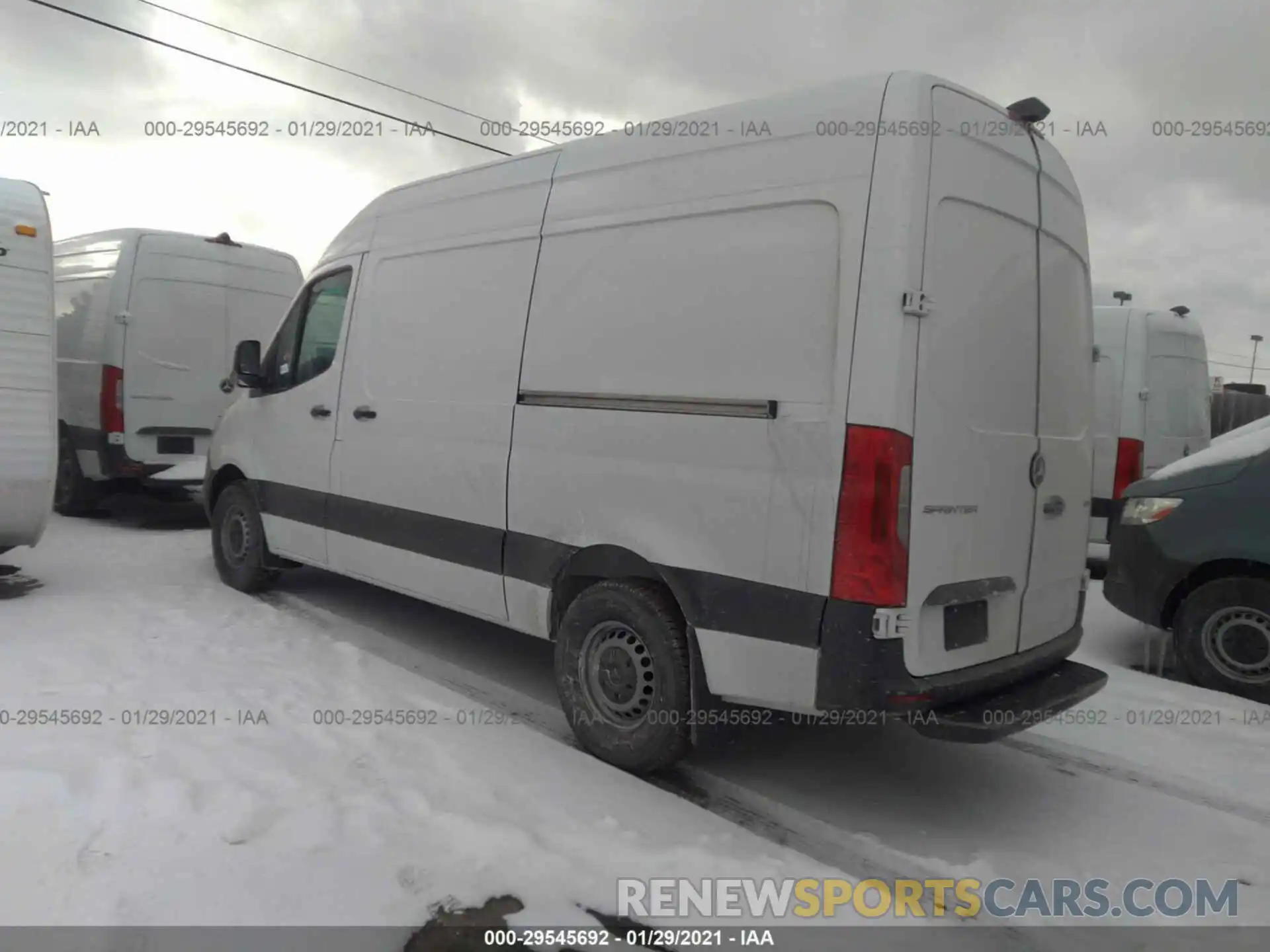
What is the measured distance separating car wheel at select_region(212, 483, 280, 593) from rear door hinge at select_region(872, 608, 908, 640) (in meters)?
4.60

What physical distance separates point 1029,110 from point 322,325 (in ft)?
13.6

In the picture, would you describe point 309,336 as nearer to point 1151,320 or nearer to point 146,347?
point 146,347

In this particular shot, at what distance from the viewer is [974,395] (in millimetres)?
3406

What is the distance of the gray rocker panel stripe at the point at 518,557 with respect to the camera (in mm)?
3277

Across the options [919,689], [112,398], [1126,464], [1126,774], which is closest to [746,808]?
[919,689]

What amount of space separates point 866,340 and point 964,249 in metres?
0.61

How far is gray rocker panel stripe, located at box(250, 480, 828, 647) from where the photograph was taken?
3277mm

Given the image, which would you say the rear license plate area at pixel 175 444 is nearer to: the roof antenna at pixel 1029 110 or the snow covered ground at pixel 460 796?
the snow covered ground at pixel 460 796

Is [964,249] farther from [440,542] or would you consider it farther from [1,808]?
[1,808]

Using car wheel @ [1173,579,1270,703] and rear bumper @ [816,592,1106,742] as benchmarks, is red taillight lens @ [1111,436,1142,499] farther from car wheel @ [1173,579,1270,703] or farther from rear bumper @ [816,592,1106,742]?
rear bumper @ [816,592,1106,742]

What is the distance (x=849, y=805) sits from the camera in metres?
3.70

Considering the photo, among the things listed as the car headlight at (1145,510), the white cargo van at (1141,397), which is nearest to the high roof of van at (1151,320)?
the white cargo van at (1141,397)

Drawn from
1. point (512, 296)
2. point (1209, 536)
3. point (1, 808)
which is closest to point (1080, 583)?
point (1209, 536)

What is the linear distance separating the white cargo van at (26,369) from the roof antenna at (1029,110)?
5.88m
